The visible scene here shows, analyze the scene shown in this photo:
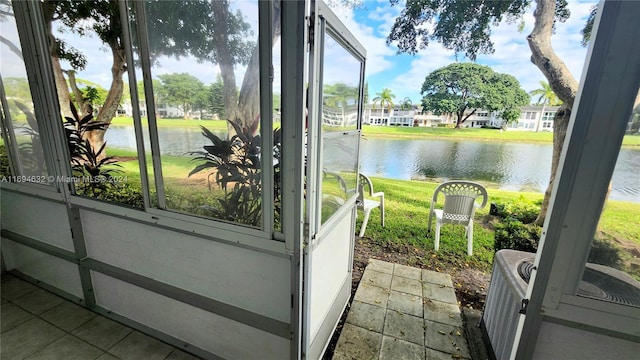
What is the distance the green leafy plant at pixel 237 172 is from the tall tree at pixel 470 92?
439cm

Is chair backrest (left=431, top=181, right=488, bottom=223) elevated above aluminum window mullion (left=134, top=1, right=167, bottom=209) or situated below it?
below

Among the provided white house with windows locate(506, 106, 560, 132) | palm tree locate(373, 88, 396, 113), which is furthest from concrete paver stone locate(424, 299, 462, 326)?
palm tree locate(373, 88, 396, 113)

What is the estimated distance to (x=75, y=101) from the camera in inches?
67.8

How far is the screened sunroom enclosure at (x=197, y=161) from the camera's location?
1193mm

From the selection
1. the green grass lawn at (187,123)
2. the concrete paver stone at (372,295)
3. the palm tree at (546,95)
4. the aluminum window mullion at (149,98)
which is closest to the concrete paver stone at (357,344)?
the concrete paver stone at (372,295)

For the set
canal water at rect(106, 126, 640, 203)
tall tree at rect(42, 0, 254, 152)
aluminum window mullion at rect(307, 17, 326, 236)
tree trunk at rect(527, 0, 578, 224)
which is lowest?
canal water at rect(106, 126, 640, 203)

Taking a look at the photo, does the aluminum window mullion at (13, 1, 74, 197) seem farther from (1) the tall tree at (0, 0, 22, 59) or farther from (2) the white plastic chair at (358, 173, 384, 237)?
(2) the white plastic chair at (358, 173, 384, 237)

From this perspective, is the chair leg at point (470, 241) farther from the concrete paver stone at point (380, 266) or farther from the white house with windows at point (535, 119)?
the white house with windows at point (535, 119)

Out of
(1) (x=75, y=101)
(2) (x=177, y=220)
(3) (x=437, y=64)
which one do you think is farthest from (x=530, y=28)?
(1) (x=75, y=101)

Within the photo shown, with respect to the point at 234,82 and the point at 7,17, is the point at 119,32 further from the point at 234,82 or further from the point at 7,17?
the point at 7,17

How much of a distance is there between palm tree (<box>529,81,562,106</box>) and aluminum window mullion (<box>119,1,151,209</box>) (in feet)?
15.6

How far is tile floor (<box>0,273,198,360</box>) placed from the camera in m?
1.71

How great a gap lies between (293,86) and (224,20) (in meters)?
0.53

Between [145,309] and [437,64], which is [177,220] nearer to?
[145,309]
